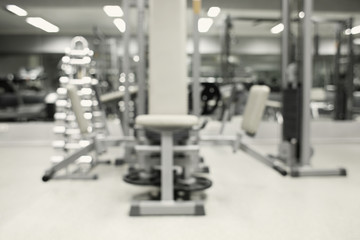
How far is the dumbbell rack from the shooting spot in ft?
11.1

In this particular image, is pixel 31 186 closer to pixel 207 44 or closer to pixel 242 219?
pixel 242 219

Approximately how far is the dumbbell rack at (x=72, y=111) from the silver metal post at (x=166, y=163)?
1091 mm

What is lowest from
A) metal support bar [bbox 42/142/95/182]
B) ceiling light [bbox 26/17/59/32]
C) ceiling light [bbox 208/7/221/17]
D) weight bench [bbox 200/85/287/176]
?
metal support bar [bbox 42/142/95/182]

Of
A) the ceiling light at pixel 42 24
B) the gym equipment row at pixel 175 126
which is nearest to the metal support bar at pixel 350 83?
the gym equipment row at pixel 175 126

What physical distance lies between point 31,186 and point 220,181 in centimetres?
165

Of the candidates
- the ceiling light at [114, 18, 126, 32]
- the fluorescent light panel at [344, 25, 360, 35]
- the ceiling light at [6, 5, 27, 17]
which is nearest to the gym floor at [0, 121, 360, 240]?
the ceiling light at [114, 18, 126, 32]

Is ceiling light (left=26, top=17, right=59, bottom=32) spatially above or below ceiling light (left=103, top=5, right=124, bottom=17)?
below

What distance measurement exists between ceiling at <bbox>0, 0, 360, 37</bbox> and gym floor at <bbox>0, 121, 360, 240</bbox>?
10.3ft

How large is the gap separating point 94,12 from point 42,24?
1035 millimetres

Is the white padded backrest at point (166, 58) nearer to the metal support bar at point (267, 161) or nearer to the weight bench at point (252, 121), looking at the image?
the weight bench at point (252, 121)

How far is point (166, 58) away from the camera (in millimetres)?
2537

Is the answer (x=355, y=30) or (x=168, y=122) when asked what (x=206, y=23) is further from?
(x=168, y=122)

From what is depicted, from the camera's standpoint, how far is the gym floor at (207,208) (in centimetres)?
201

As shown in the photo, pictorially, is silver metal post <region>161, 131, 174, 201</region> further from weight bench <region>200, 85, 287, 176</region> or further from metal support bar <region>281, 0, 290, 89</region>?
metal support bar <region>281, 0, 290, 89</region>
